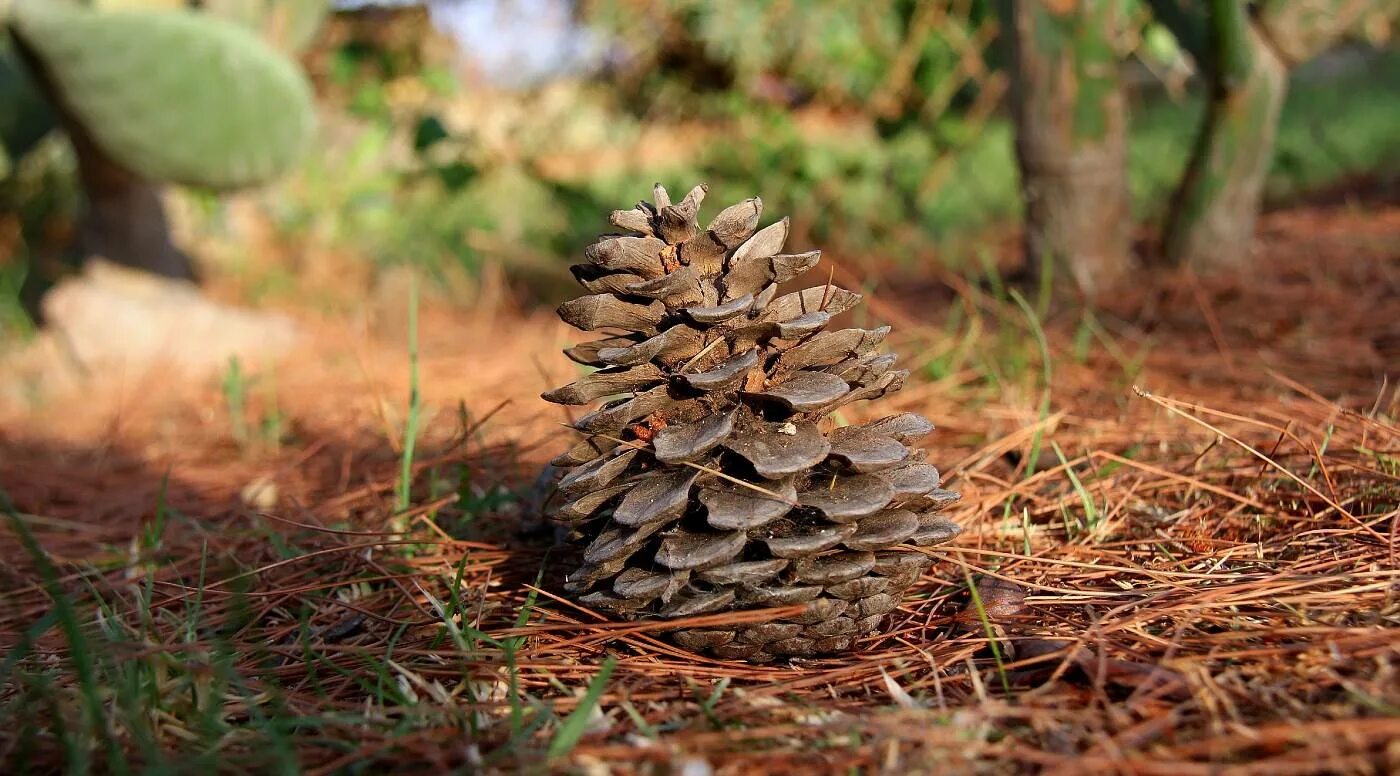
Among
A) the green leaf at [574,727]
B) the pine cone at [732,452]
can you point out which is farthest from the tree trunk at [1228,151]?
the green leaf at [574,727]

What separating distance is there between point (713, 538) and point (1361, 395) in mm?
1042

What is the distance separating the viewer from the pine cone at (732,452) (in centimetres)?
84

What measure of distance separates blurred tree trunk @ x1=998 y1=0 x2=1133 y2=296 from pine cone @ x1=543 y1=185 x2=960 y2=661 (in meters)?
1.13

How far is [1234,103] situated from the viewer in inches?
78.2

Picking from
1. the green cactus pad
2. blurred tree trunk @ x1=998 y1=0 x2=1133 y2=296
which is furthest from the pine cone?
the green cactus pad

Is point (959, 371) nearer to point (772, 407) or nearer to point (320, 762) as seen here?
point (772, 407)

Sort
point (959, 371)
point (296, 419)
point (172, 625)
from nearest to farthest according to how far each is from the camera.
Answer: point (172, 625), point (959, 371), point (296, 419)

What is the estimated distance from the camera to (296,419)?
186cm

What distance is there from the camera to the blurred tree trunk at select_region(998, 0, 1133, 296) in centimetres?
190

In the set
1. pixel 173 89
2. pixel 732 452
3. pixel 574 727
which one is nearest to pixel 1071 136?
pixel 732 452

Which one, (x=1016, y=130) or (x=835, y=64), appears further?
(x=835, y=64)

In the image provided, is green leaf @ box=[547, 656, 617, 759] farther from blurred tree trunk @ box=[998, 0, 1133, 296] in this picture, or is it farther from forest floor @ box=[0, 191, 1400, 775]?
blurred tree trunk @ box=[998, 0, 1133, 296]

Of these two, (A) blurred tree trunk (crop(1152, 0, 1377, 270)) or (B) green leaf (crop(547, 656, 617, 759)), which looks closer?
(B) green leaf (crop(547, 656, 617, 759))

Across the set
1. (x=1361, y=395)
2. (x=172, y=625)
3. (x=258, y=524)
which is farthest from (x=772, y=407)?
(x=1361, y=395)
